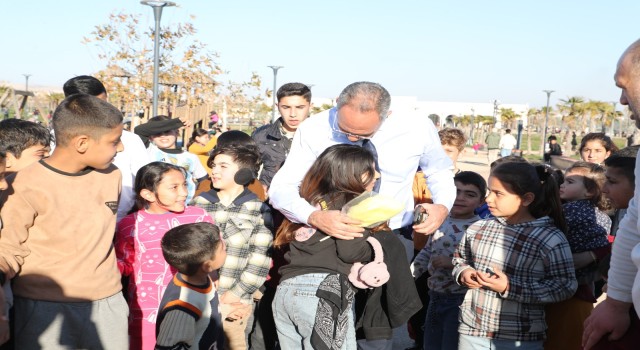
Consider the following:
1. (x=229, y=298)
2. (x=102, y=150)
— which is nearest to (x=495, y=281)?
(x=229, y=298)

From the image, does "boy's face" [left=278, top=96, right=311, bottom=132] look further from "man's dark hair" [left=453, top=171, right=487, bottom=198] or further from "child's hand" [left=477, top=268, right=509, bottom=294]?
"child's hand" [left=477, top=268, right=509, bottom=294]

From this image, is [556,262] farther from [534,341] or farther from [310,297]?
[310,297]

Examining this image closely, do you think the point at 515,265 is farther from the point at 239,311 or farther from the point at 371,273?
the point at 239,311

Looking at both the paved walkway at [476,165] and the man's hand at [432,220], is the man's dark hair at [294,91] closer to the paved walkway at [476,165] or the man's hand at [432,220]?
the man's hand at [432,220]

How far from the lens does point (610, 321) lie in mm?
3000

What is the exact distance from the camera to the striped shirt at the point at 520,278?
3912 millimetres

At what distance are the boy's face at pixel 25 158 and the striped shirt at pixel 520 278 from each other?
2868 millimetres

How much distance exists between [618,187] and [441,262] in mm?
1315

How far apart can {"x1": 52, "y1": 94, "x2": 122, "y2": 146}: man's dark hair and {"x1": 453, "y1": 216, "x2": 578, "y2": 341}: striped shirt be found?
89.3 inches

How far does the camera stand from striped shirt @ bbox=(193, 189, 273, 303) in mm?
4641

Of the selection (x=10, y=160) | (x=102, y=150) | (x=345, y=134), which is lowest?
(x=10, y=160)

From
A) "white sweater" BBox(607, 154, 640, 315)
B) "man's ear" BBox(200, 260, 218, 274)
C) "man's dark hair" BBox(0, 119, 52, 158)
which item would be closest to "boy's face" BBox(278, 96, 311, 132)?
"man's dark hair" BBox(0, 119, 52, 158)

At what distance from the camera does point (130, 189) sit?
472 cm

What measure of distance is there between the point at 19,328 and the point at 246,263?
1645 millimetres
